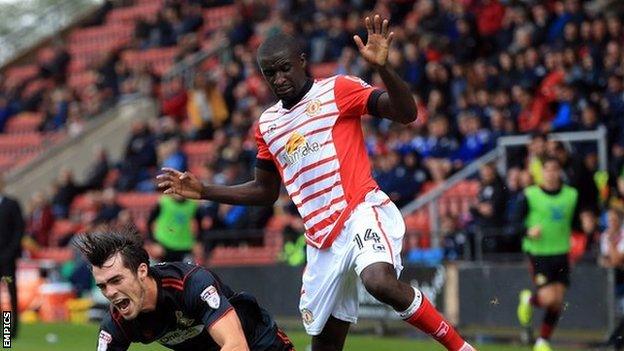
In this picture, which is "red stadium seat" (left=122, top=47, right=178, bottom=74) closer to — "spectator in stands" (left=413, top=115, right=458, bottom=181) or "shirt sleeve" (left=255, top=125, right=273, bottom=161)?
"spectator in stands" (left=413, top=115, right=458, bottom=181)

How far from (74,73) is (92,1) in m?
8.22

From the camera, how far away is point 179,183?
8.84m

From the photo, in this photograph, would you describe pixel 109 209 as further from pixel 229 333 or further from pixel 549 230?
pixel 229 333

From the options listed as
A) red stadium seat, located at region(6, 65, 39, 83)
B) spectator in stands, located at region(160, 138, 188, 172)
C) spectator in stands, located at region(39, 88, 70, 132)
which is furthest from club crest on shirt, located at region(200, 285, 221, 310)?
red stadium seat, located at region(6, 65, 39, 83)

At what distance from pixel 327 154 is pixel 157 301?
2045mm

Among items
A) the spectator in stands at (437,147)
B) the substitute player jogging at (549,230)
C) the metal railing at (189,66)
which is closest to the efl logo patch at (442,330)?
the substitute player jogging at (549,230)

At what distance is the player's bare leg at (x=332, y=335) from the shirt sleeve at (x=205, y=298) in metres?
1.90

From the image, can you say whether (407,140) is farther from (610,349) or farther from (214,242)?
(610,349)

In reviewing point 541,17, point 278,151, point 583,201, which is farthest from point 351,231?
point 541,17

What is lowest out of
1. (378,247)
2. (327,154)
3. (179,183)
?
(378,247)

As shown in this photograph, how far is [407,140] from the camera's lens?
1967 cm

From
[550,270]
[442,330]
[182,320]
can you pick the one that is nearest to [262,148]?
[442,330]

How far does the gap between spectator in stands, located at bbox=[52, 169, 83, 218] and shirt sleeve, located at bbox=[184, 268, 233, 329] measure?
66.7 feet

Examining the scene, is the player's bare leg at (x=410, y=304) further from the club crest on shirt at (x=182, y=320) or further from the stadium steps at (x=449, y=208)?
the stadium steps at (x=449, y=208)
